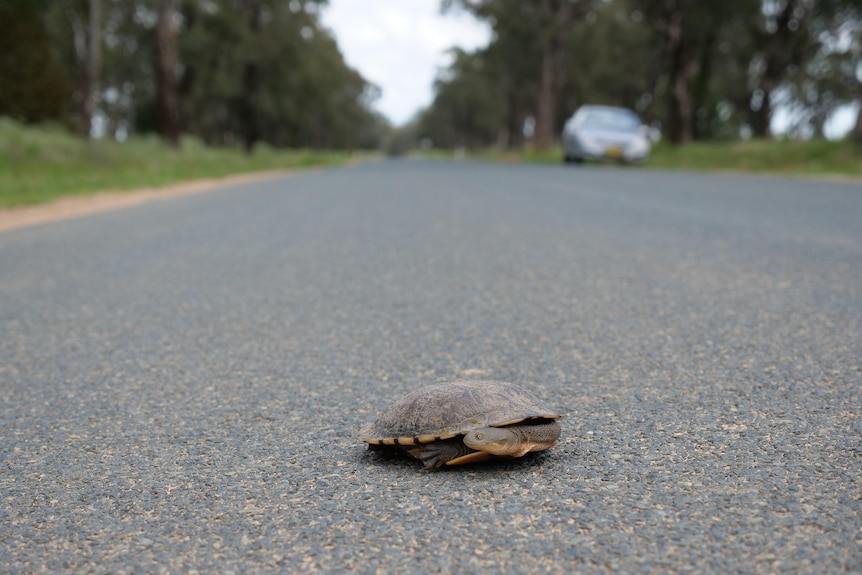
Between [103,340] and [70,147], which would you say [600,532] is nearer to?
[103,340]

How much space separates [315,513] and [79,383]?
1.63 m

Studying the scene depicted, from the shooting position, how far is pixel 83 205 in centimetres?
1142

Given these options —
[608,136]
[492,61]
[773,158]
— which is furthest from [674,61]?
[492,61]

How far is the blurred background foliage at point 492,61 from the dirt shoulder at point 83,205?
7.84 metres

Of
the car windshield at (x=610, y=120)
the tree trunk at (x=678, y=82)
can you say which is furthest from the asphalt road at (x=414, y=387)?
the tree trunk at (x=678, y=82)

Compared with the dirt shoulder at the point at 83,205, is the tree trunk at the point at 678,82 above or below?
above

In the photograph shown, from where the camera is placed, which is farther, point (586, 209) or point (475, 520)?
point (586, 209)

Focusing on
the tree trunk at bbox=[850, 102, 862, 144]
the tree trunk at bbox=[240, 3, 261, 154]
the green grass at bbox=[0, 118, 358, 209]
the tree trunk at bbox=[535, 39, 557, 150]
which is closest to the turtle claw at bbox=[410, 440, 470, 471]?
the green grass at bbox=[0, 118, 358, 209]

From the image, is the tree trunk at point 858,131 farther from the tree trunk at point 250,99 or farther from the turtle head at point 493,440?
the tree trunk at point 250,99

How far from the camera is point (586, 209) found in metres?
9.66

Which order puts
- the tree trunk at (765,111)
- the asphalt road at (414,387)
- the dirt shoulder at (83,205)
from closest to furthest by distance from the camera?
the asphalt road at (414,387) → the dirt shoulder at (83,205) → the tree trunk at (765,111)

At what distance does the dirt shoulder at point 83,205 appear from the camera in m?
9.50

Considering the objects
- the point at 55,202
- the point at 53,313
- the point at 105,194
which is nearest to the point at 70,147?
the point at 105,194

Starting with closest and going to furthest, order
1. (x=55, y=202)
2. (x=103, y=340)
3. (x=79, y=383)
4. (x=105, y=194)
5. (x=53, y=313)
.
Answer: (x=79, y=383)
(x=103, y=340)
(x=53, y=313)
(x=55, y=202)
(x=105, y=194)
